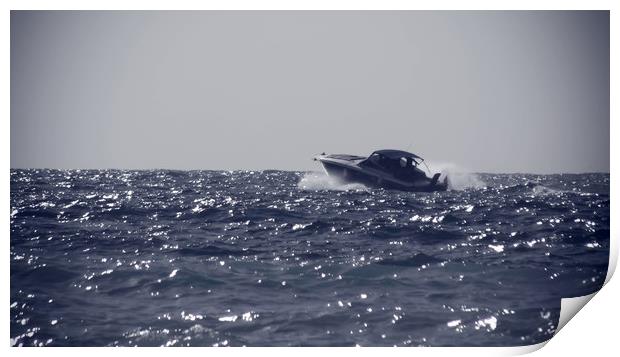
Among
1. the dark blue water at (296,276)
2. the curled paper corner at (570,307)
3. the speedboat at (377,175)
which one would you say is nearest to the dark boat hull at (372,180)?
the speedboat at (377,175)

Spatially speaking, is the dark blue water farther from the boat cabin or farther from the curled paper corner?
the boat cabin

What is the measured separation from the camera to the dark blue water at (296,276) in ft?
18.9

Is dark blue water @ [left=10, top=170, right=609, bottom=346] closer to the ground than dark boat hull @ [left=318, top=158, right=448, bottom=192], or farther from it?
closer to the ground

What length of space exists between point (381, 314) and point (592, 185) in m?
4.29

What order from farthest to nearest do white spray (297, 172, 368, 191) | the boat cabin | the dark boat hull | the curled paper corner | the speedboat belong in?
white spray (297, 172, 368, 191) < the dark boat hull < the speedboat < the boat cabin < the curled paper corner

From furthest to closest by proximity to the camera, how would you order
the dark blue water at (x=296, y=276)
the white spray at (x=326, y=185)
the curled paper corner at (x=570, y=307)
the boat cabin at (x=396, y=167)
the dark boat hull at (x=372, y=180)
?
the white spray at (x=326, y=185)
the dark boat hull at (x=372, y=180)
the boat cabin at (x=396, y=167)
the curled paper corner at (x=570, y=307)
the dark blue water at (x=296, y=276)

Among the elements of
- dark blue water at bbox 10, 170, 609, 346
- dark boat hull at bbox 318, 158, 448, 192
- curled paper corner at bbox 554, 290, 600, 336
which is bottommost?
curled paper corner at bbox 554, 290, 600, 336

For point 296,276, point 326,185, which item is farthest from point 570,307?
point 326,185

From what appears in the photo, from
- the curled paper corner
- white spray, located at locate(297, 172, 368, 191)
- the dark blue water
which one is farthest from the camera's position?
white spray, located at locate(297, 172, 368, 191)

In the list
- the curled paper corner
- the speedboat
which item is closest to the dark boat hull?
the speedboat

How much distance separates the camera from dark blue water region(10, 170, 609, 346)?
18.9ft

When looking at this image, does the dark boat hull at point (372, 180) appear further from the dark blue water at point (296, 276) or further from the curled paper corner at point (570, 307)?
the curled paper corner at point (570, 307)
